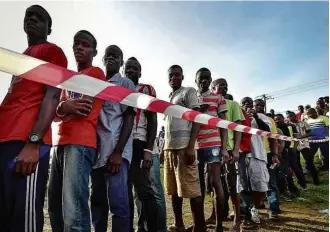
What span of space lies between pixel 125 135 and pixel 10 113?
950mm

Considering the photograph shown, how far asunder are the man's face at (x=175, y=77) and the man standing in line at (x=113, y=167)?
1.20 metres

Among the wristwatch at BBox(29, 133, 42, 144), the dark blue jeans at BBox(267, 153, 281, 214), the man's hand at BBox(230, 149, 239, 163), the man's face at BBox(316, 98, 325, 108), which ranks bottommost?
the dark blue jeans at BBox(267, 153, 281, 214)

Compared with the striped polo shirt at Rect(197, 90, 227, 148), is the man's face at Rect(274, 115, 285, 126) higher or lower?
higher

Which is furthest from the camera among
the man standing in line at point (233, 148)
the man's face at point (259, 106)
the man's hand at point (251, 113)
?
the man's face at point (259, 106)

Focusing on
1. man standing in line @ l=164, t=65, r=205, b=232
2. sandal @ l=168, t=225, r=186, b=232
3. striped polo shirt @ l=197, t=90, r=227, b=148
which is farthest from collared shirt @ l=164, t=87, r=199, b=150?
sandal @ l=168, t=225, r=186, b=232

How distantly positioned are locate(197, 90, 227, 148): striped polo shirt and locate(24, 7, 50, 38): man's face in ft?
7.55

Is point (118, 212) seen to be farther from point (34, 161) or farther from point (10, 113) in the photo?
point (10, 113)

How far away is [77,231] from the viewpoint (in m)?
2.14

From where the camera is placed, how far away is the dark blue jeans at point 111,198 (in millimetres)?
2486

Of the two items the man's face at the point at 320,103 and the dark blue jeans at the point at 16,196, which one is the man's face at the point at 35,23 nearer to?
the dark blue jeans at the point at 16,196

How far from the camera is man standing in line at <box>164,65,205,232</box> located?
11.5 ft

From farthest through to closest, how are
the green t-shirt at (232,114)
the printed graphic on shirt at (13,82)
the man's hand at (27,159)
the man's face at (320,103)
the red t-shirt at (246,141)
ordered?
the man's face at (320,103), the red t-shirt at (246,141), the green t-shirt at (232,114), the printed graphic on shirt at (13,82), the man's hand at (27,159)

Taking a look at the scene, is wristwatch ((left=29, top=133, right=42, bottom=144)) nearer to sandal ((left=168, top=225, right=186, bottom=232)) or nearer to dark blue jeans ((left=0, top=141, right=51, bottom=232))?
dark blue jeans ((left=0, top=141, right=51, bottom=232))

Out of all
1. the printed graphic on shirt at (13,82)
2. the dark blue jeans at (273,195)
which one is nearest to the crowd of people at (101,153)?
the printed graphic on shirt at (13,82)
